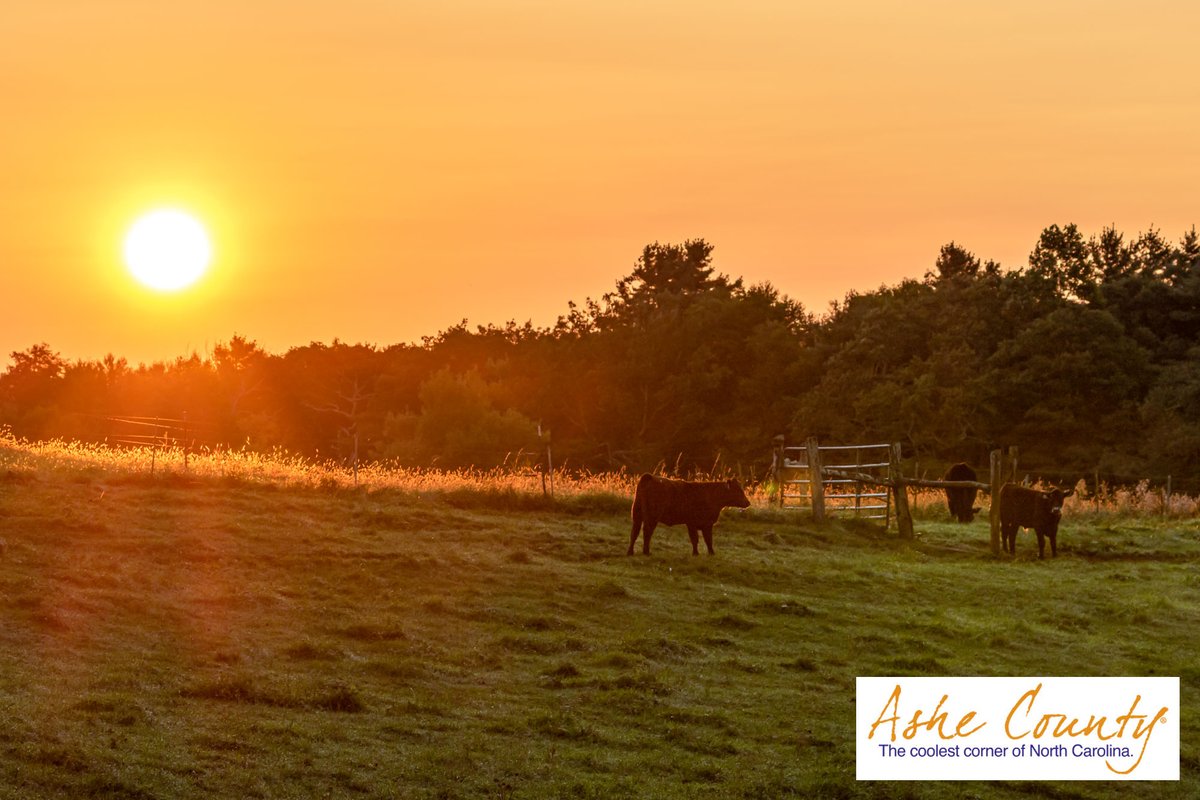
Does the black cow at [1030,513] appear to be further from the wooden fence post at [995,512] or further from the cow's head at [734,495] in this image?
the cow's head at [734,495]

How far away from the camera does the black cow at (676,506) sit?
25.5m

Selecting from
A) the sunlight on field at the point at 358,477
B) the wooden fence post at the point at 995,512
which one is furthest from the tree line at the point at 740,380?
the wooden fence post at the point at 995,512

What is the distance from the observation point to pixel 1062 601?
23047mm

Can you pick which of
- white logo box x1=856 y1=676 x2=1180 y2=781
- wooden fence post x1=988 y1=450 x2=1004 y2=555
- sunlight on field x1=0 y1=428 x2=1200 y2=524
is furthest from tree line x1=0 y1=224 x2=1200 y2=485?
white logo box x1=856 y1=676 x2=1180 y2=781

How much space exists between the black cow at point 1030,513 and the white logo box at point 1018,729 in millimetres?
13306

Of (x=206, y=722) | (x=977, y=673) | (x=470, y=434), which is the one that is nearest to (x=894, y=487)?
(x=977, y=673)

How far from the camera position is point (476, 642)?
667 inches

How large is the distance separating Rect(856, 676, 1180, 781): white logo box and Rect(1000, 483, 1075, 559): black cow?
→ 43.7ft

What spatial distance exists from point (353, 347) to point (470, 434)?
22.2 m

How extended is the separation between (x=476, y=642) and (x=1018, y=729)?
6.14m

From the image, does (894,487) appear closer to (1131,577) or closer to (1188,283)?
(1131,577)

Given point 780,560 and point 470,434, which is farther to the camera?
point 470,434

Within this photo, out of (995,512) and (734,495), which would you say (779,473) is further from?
(734,495)

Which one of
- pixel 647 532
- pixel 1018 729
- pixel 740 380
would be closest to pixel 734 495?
pixel 647 532
